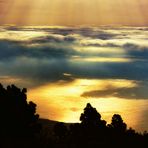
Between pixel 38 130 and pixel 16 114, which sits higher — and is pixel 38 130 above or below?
below

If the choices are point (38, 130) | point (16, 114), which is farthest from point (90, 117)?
point (16, 114)

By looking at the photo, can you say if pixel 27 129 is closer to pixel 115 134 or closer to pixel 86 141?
pixel 86 141

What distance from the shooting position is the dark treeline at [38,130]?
13075 cm

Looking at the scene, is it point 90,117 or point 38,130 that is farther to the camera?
point 90,117

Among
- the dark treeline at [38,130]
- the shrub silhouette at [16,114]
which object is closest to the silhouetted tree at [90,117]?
the dark treeline at [38,130]

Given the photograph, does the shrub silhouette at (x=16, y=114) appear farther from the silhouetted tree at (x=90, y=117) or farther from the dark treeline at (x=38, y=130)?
the silhouetted tree at (x=90, y=117)

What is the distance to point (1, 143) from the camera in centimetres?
12494

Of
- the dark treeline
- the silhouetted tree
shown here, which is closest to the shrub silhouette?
the dark treeline

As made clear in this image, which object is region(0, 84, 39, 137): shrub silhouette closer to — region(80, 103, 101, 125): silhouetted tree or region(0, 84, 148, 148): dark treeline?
region(0, 84, 148, 148): dark treeline

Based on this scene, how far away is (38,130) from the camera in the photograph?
442ft

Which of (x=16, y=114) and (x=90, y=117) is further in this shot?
(x=90, y=117)

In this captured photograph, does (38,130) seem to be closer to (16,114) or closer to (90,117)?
(16,114)

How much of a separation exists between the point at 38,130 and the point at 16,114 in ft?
22.4

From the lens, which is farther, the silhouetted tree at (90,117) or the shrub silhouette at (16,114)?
the silhouetted tree at (90,117)
